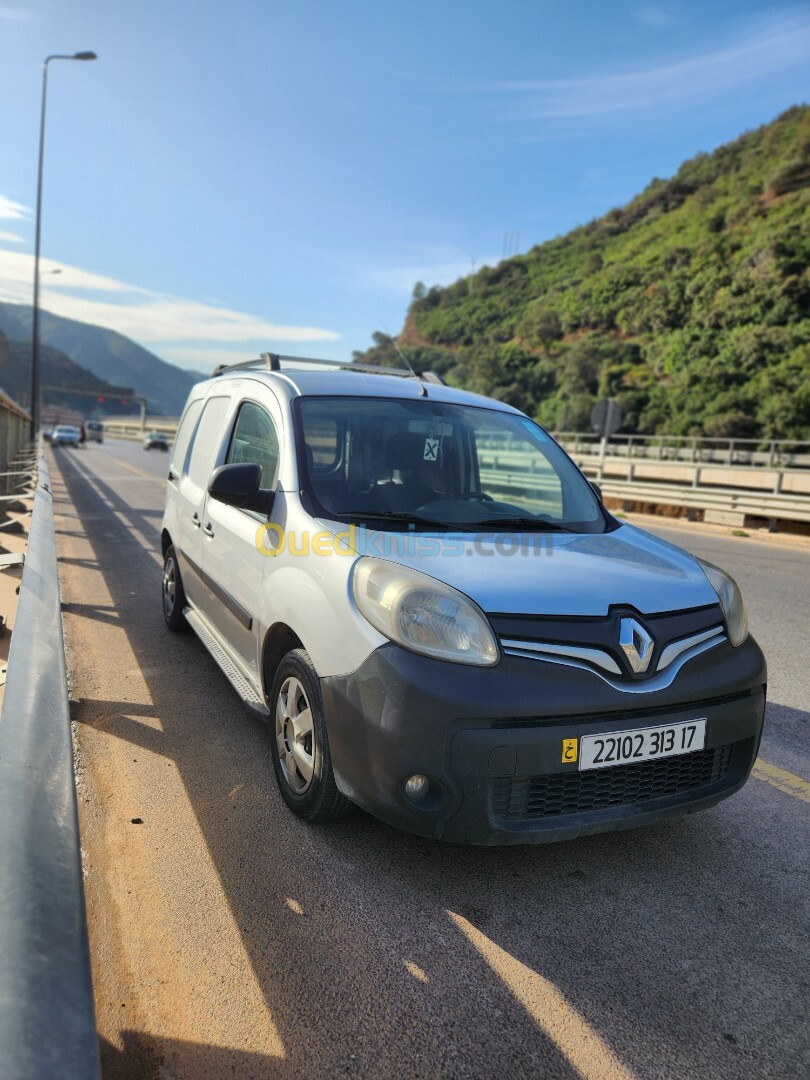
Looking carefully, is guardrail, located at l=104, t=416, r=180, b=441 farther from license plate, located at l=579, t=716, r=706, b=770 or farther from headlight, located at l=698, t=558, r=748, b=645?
license plate, located at l=579, t=716, r=706, b=770

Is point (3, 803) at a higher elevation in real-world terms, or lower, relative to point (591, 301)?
lower

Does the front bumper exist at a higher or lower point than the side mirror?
lower

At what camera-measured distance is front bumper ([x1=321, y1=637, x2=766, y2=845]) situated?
222 centimetres

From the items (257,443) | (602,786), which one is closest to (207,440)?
(257,443)

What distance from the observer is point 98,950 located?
2.12m

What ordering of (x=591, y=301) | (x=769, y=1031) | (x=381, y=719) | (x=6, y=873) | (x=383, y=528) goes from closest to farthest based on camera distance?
(x=6, y=873)
(x=769, y=1031)
(x=381, y=719)
(x=383, y=528)
(x=591, y=301)

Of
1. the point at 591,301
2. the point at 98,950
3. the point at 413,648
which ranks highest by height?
the point at 591,301

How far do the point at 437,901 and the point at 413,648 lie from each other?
0.86 m

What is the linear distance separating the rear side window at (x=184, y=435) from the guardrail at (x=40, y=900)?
3319mm

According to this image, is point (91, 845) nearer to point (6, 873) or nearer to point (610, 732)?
point (6, 873)

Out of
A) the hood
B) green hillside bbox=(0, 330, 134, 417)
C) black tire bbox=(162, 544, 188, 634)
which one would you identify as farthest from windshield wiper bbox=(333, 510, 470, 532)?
green hillside bbox=(0, 330, 134, 417)

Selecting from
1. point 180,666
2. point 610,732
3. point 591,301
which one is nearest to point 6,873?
point 610,732

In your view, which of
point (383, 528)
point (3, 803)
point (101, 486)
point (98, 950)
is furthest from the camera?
point (101, 486)

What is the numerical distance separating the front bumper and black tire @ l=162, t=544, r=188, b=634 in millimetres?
2860
